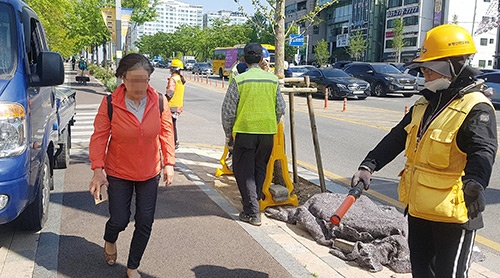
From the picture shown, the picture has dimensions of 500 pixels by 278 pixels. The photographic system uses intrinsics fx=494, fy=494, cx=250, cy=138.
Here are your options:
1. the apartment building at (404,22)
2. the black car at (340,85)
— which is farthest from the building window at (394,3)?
the black car at (340,85)

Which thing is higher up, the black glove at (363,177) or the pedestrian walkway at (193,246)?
the black glove at (363,177)

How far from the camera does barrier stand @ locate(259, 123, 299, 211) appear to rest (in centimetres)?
573

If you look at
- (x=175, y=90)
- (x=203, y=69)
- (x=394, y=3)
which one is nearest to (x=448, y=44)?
(x=175, y=90)

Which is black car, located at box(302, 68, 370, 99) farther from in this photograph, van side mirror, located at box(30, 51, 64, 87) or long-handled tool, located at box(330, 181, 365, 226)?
long-handled tool, located at box(330, 181, 365, 226)

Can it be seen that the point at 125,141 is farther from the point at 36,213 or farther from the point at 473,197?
the point at 473,197

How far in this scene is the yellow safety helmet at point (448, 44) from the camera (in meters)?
2.73

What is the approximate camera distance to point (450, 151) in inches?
105

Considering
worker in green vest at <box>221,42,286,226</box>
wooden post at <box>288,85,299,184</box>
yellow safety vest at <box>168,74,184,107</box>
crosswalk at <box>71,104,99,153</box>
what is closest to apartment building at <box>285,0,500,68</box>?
crosswalk at <box>71,104,99,153</box>

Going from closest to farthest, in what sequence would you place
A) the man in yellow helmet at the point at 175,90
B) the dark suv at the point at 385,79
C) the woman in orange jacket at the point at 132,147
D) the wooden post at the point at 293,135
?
the woman in orange jacket at the point at 132,147 < the wooden post at the point at 293,135 < the man in yellow helmet at the point at 175,90 < the dark suv at the point at 385,79

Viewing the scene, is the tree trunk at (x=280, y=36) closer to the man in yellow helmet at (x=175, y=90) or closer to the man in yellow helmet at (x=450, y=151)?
the man in yellow helmet at (x=175, y=90)

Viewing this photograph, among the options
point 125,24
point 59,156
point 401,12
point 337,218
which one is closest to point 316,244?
point 337,218

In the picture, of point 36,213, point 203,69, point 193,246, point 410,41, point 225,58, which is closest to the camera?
point 193,246

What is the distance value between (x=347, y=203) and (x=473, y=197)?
643 millimetres

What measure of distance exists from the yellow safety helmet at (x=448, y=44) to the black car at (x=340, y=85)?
780 inches
